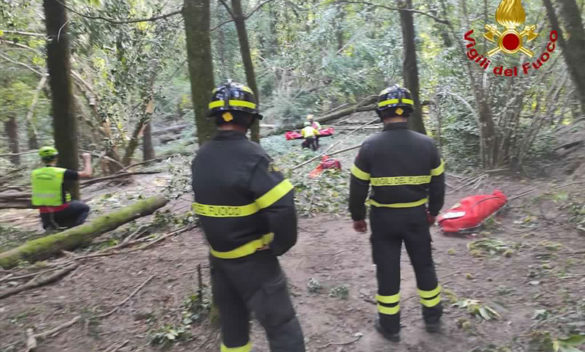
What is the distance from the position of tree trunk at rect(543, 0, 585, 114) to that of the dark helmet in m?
4.81

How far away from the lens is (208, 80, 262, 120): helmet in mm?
2785

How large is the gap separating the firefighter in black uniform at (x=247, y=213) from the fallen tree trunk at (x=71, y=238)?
13.6 feet

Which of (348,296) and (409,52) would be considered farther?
(409,52)

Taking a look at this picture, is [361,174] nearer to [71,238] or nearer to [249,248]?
[249,248]

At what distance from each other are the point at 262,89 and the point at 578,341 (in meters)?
17.4

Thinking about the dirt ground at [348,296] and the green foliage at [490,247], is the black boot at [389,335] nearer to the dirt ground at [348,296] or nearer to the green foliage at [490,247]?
the dirt ground at [348,296]

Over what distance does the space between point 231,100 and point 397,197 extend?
173cm

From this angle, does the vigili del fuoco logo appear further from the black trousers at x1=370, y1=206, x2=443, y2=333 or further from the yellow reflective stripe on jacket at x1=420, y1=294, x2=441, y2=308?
the yellow reflective stripe on jacket at x1=420, y1=294, x2=441, y2=308

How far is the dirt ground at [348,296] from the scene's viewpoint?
3.80 metres

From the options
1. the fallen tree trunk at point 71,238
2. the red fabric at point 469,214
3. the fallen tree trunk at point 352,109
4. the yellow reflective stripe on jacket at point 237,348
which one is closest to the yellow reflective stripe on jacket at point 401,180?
the yellow reflective stripe on jacket at point 237,348

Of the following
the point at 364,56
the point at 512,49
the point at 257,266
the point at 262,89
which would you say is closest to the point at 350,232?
the point at 257,266

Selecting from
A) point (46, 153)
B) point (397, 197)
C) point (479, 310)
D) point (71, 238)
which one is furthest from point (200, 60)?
point (46, 153)

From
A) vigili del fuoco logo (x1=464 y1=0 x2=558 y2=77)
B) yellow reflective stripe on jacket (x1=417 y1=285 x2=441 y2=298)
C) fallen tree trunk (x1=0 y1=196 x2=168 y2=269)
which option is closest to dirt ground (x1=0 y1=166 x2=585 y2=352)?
yellow reflective stripe on jacket (x1=417 y1=285 x2=441 y2=298)

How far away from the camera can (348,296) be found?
457 cm
